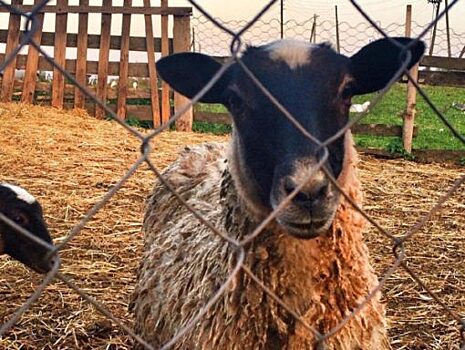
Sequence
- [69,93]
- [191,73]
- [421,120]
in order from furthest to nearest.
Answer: [421,120] → [69,93] → [191,73]

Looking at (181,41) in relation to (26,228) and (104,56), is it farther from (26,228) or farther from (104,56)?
(26,228)

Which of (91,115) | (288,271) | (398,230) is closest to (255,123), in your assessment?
(288,271)

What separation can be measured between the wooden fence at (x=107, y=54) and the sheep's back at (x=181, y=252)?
798 cm

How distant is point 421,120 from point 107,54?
24.7 feet

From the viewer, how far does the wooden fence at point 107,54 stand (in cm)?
1207

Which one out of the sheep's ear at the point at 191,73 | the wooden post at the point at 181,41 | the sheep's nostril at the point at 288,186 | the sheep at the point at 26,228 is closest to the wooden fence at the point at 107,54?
the wooden post at the point at 181,41

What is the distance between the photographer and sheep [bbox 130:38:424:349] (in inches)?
79.9

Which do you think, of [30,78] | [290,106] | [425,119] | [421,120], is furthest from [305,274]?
[425,119]

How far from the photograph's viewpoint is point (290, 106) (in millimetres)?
2033

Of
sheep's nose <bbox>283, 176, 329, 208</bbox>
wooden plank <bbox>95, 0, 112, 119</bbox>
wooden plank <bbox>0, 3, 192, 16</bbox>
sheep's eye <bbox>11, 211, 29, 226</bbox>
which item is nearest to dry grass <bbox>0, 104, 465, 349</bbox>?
sheep's eye <bbox>11, 211, 29, 226</bbox>

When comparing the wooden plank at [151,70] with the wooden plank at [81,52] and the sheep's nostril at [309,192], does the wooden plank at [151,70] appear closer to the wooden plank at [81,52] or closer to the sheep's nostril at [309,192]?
the wooden plank at [81,52]

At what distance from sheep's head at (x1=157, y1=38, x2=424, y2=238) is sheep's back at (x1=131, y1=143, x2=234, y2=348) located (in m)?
0.41

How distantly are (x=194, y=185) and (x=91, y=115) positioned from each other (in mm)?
8815

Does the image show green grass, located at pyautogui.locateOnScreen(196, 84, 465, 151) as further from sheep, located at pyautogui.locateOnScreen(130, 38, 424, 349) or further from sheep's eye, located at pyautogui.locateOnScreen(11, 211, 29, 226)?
sheep, located at pyautogui.locateOnScreen(130, 38, 424, 349)
